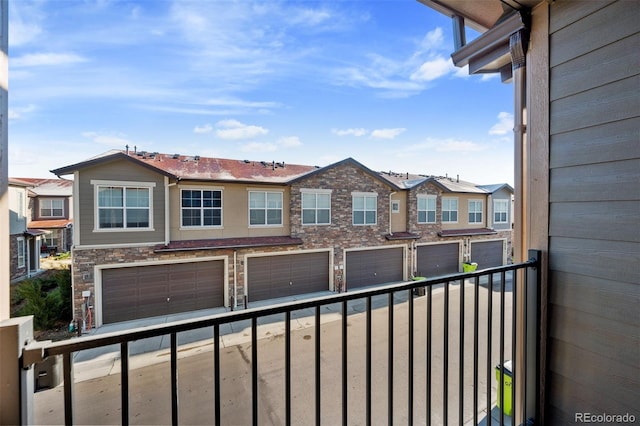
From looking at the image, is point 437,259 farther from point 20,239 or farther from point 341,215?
point 20,239

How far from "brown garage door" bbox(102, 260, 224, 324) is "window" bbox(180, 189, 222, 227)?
1.32m

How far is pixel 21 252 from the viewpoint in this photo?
39.3ft

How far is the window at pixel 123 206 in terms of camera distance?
7.82 m

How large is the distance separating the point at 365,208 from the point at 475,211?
6825mm

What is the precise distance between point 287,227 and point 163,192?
410cm

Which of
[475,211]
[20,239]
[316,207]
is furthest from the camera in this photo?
[475,211]

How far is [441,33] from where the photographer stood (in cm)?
340

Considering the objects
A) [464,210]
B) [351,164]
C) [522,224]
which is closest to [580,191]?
[522,224]

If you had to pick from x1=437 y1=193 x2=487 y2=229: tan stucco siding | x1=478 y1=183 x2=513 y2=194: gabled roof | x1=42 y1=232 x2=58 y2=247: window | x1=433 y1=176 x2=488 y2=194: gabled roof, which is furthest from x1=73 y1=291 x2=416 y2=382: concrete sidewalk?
x1=42 y1=232 x2=58 y2=247: window

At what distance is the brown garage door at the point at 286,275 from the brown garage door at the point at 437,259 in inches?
183

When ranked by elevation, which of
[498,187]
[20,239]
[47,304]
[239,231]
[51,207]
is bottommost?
[47,304]

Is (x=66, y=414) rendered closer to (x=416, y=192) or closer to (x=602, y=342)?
(x=602, y=342)

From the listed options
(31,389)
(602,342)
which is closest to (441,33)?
(602,342)

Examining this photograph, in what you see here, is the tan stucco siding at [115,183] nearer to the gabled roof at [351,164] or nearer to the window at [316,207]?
the gabled roof at [351,164]
